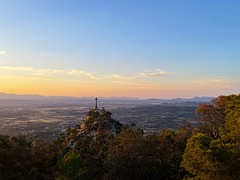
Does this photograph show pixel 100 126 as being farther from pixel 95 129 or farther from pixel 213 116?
pixel 213 116

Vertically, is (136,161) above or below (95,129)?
above

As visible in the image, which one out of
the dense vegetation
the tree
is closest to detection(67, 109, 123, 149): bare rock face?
the dense vegetation

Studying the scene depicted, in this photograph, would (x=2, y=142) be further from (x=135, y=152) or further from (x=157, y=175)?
(x=157, y=175)

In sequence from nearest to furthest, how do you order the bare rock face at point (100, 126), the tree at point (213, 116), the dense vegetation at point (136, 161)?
the dense vegetation at point (136, 161), the tree at point (213, 116), the bare rock face at point (100, 126)

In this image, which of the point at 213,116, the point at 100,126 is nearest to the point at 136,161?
the point at 213,116

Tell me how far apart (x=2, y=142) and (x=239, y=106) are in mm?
35203

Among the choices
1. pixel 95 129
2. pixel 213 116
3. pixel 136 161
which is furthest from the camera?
pixel 95 129

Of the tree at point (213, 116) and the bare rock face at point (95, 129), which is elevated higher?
the tree at point (213, 116)

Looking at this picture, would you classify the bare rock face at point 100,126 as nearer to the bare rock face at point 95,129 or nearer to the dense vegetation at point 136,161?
the bare rock face at point 95,129

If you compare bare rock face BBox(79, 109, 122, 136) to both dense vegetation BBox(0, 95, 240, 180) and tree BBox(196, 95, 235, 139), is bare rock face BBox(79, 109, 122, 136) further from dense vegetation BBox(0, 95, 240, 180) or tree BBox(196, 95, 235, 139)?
tree BBox(196, 95, 235, 139)

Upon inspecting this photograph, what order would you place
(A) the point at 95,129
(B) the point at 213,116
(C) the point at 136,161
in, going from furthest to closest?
(A) the point at 95,129, (B) the point at 213,116, (C) the point at 136,161

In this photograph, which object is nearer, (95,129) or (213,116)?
(213,116)

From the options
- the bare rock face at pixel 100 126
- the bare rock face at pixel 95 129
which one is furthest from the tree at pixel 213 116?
the bare rock face at pixel 100 126

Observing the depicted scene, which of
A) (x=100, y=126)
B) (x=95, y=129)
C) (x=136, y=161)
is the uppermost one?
(x=100, y=126)
